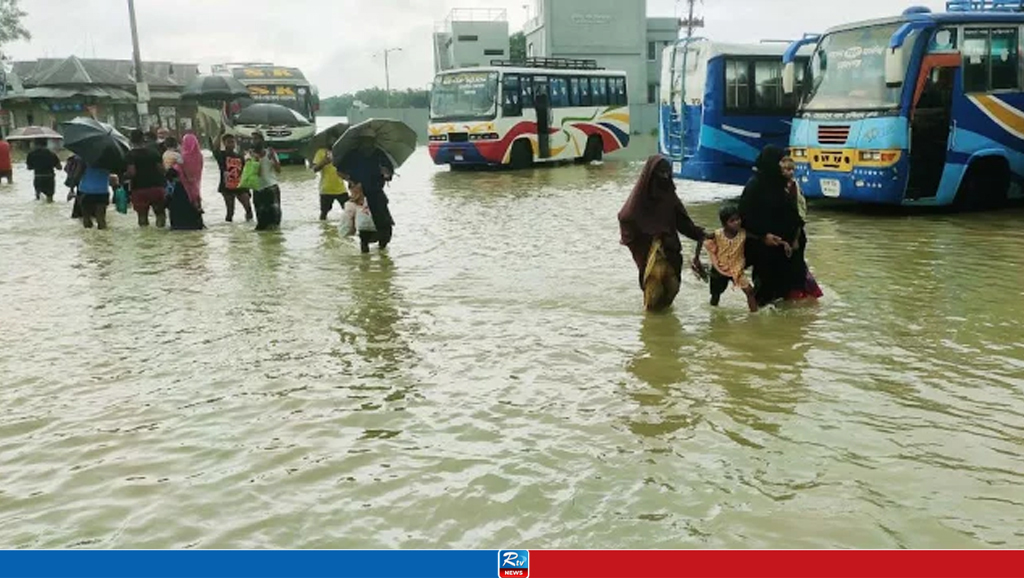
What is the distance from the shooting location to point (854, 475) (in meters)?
4.30

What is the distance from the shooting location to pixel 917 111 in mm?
12773

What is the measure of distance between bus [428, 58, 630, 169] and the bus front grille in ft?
40.5

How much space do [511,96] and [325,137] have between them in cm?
1284

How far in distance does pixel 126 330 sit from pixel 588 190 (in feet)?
42.8

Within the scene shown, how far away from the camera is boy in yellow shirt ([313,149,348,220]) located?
1348cm

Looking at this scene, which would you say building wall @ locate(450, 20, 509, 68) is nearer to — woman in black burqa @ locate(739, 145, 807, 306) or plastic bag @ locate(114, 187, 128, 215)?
plastic bag @ locate(114, 187, 128, 215)

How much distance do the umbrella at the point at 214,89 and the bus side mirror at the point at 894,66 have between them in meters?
20.3

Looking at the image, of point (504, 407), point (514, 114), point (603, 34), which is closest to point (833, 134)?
point (504, 407)

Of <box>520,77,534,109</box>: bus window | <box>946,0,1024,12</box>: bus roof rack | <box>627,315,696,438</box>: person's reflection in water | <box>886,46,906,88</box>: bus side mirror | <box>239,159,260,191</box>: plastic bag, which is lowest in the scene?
<box>627,315,696,438</box>: person's reflection in water

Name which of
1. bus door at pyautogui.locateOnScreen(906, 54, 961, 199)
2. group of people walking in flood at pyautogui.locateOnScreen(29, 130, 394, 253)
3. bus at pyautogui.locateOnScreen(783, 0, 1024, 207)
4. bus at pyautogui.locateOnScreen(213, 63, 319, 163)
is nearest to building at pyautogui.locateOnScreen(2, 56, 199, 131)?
bus at pyautogui.locateOnScreen(213, 63, 319, 163)

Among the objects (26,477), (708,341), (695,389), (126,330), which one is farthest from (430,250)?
(26,477)

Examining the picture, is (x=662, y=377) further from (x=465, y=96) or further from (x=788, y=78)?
(x=465, y=96)
